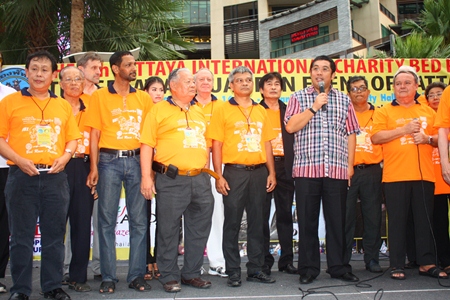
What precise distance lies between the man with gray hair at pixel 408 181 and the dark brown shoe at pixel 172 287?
1985 millimetres

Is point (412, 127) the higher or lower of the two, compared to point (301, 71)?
lower

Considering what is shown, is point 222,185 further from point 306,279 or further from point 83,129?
point 83,129

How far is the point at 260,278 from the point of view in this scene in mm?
4266

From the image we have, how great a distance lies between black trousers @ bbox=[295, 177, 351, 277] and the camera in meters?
4.29

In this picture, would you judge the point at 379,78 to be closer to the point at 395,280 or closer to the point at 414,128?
the point at 414,128

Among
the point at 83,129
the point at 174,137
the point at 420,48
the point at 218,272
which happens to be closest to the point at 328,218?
the point at 218,272

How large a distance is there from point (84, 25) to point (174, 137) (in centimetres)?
603

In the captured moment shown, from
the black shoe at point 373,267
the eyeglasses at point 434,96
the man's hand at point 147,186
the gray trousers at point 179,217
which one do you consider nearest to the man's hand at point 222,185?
the gray trousers at point 179,217

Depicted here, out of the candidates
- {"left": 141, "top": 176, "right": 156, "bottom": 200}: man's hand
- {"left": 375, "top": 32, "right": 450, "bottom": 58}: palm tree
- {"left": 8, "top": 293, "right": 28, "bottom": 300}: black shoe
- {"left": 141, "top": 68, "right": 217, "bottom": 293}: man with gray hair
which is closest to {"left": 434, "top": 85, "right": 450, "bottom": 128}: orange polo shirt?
{"left": 141, "top": 68, "right": 217, "bottom": 293}: man with gray hair

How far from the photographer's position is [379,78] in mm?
6297

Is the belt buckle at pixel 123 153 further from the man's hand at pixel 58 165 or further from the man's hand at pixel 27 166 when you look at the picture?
the man's hand at pixel 27 166

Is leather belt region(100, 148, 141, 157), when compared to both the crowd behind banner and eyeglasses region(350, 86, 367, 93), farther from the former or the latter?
eyeglasses region(350, 86, 367, 93)

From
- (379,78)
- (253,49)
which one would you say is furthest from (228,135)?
(253,49)

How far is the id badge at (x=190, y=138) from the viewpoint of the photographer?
4062 mm
